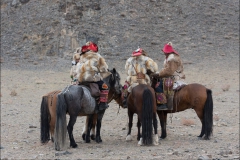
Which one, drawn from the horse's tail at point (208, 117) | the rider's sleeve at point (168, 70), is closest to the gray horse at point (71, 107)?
the rider's sleeve at point (168, 70)

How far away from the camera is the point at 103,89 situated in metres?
9.30

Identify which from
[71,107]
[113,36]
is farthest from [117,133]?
[113,36]

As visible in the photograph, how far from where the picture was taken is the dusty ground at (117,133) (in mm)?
8180

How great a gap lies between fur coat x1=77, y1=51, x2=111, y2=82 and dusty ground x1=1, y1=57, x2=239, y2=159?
1508mm

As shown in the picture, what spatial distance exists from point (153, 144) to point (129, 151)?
2.56ft

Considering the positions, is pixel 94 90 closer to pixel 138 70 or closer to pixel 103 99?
pixel 103 99

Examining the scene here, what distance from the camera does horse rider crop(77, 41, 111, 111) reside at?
363 inches

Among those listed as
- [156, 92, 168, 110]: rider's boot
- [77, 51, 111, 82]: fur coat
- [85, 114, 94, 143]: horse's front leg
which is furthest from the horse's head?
[156, 92, 168, 110]: rider's boot

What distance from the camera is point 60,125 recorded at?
331 inches

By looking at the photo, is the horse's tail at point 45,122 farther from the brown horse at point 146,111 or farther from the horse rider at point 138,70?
the brown horse at point 146,111

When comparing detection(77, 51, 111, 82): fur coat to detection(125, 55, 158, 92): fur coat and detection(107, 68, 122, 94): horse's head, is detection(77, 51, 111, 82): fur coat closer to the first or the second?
detection(107, 68, 122, 94): horse's head

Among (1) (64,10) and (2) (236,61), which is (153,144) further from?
(1) (64,10)

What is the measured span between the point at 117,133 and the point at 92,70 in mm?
2616

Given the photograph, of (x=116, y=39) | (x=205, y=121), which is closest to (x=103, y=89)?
(x=205, y=121)
